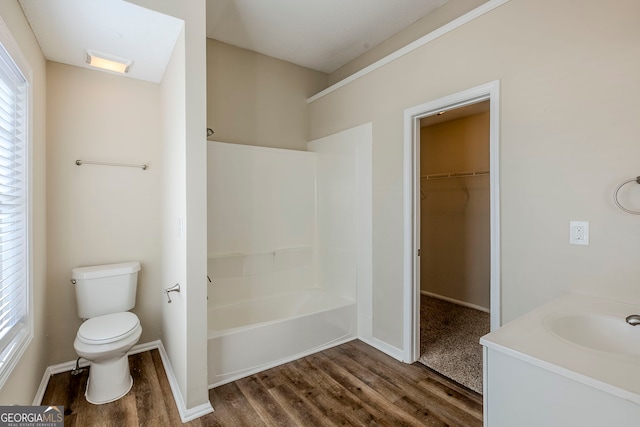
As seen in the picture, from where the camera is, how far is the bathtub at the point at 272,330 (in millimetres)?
2248

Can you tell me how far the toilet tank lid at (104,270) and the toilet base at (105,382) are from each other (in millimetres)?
628

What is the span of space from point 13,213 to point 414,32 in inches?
122

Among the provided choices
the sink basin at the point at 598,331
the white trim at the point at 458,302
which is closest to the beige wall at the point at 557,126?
the sink basin at the point at 598,331

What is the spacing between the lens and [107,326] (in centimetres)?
210

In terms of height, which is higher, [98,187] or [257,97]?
[257,97]

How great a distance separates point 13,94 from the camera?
5.56 feet

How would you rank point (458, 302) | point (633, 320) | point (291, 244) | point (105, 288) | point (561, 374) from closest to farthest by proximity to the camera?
point (561, 374) < point (633, 320) < point (105, 288) < point (291, 244) < point (458, 302)

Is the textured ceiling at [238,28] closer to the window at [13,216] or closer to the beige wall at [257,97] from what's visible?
the beige wall at [257,97]

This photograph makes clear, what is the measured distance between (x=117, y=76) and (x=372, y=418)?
3.16 meters

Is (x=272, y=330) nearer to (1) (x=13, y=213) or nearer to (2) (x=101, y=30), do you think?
(1) (x=13, y=213)

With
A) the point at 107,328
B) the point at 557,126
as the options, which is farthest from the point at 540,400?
the point at 107,328

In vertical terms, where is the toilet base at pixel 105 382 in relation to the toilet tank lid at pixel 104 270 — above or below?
below

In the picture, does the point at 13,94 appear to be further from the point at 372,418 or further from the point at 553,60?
the point at 553,60

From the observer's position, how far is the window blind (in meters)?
Result: 1.51
